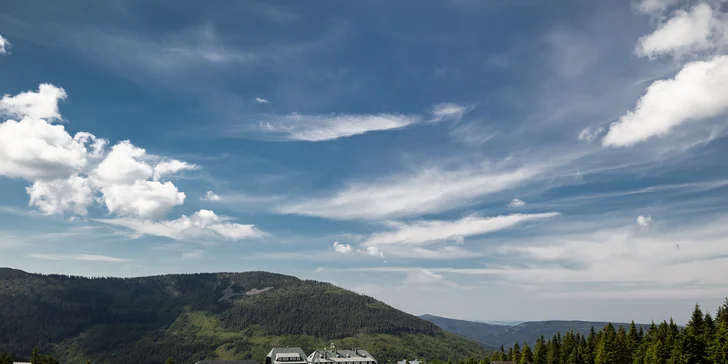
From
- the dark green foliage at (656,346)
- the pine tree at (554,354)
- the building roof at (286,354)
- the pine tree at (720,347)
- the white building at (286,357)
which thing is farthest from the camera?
the building roof at (286,354)

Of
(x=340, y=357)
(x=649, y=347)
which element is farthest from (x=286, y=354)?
(x=649, y=347)

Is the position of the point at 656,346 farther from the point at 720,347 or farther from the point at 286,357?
the point at 286,357

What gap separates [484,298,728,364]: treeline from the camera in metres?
95.4

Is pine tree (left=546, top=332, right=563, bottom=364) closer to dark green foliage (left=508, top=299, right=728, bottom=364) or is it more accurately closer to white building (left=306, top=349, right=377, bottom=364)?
dark green foliage (left=508, top=299, right=728, bottom=364)

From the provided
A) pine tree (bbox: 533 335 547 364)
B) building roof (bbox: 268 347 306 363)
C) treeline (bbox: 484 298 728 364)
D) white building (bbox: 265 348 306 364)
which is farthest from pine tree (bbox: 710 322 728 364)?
building roof (bbox: 268 347 306 363)

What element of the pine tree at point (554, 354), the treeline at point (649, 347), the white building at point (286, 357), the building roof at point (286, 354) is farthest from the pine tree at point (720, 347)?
the building roof at point (286, 354)

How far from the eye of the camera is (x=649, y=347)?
113438 millimetres

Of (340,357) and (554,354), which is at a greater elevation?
(554,354)

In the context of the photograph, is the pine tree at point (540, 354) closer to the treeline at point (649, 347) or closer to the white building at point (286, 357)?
the treeline at point (649, 347)

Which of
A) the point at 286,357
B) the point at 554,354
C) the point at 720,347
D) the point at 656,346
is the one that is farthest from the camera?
the point at 286,357

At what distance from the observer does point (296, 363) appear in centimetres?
18262

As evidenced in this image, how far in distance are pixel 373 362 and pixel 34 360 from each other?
373 ft

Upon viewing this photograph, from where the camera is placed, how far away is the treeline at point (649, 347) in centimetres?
9538

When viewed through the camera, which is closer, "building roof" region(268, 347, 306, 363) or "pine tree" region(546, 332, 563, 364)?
"pine tree" region(546, 332, 563, 364)
